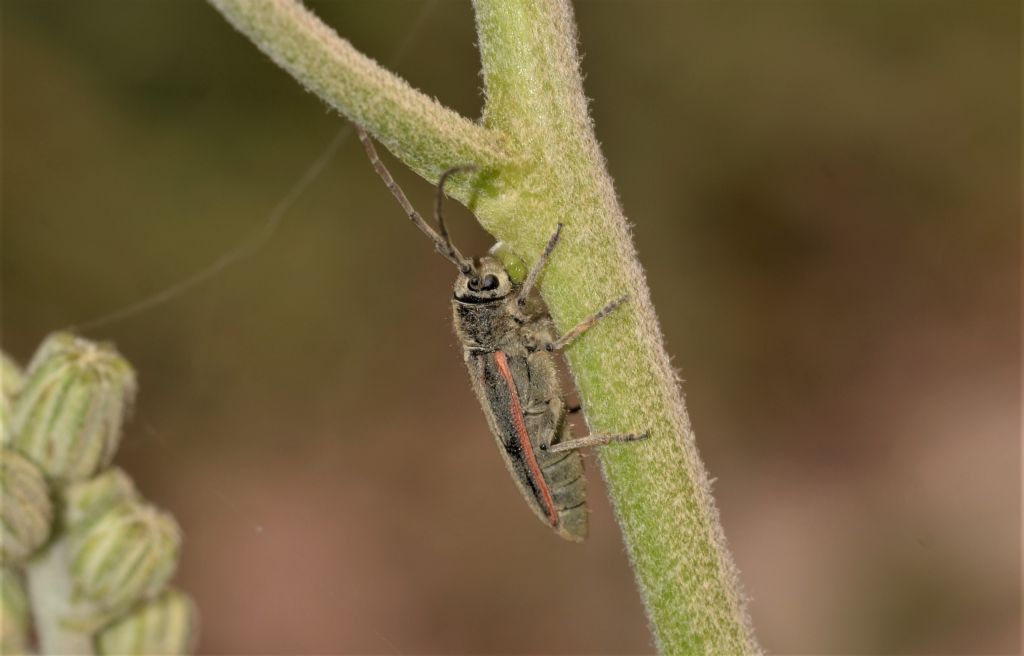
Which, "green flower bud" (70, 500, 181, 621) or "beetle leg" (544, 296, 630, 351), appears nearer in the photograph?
"beetle leg" (544, 296, 630, 351)

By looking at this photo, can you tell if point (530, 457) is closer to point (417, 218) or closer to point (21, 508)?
point (417, 218)

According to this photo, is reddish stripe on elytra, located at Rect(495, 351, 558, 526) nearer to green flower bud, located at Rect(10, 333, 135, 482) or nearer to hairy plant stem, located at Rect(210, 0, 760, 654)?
green flower bud, located at Rect(10, 333, 135, 482)

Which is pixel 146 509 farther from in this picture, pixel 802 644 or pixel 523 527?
pixel 802 644

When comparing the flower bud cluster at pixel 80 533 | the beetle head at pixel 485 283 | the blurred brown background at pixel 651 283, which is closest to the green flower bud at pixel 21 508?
the flower bud cluster at pixel 80 533

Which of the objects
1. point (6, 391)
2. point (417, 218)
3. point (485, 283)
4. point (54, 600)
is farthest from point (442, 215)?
point (54, 600)

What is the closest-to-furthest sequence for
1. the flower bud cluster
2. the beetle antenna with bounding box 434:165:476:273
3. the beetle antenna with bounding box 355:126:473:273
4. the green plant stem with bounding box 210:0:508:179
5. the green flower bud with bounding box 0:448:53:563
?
the green plant stem with bounding box 210:0:508:179, the beetle antenna with bounding box 434:165:476:273, the green flower bud with bounding box 0:448:53:563, the flower bud cluster, the beetle antenna with bounding box 355:126:473:273

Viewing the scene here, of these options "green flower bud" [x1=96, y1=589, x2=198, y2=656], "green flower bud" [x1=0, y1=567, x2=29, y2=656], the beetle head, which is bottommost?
"green flower bud" [x1=96, y1=589, x2=198, y2=656]

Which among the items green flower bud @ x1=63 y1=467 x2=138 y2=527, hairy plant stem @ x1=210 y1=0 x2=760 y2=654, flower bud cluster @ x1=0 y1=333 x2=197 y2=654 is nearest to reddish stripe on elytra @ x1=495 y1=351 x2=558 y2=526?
flower bud cluster @ x1=0 y1=333 x2=197 y2=654

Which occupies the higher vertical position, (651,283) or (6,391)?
(651,283)
